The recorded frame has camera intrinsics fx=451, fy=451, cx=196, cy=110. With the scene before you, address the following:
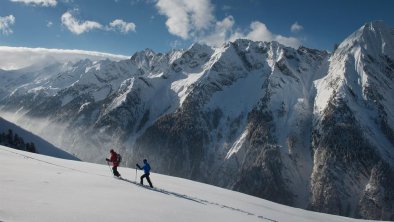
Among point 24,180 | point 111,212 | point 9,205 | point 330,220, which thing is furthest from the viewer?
point 330,220

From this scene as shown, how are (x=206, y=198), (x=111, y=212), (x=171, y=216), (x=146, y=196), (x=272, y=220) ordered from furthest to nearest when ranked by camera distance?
(x=206, y=198), (x=272, y=220), (x=146, y=196), (x=171, y=216), (x=111, y=212)

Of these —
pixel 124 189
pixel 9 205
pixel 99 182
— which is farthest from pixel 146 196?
pixel 9 205

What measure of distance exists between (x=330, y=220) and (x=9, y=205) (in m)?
27.4

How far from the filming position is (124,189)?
26.6 meters

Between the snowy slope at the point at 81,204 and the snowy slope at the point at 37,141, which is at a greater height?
→ the snowy slope at the point at 37,141

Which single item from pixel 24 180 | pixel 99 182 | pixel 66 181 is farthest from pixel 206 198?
pixel 24 180

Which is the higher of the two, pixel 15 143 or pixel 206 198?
pixel 15 143

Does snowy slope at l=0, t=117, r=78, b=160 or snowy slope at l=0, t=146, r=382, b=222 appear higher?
snowy slope at l=0, t=117, r=78, b=160

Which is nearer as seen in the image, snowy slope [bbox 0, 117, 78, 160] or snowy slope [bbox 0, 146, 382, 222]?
snowy slope [bbox 0, 146, 382, 222]

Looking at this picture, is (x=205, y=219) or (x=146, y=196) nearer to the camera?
(x=205, y=219)

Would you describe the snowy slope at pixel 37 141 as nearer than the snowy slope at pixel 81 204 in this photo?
No

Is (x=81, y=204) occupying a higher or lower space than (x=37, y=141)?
lower

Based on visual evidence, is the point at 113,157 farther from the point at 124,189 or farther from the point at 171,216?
the point at 171,216

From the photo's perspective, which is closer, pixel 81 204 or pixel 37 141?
pixel 81 204
